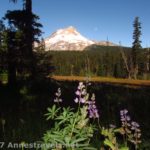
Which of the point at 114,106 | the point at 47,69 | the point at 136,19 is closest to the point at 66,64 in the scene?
the point at 136,19

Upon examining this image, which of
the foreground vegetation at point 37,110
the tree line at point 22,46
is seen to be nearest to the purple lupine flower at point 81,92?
the foreground vegetation at point 37,110

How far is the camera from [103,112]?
34.9 feet

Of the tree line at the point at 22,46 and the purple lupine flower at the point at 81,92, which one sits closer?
the purple lupine flower at the point at 81,92

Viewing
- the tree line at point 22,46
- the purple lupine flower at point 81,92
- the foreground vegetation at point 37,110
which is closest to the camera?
the purple lupine flower at point 81,92

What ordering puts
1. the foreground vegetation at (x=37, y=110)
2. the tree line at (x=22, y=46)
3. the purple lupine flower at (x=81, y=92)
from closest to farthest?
the purple lupine flower at (x=81, y=92) < the foreground vegetation at (x=37, y=110) < the tree line at (x=22, y=46)

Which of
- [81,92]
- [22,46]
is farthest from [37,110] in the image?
[22,46]

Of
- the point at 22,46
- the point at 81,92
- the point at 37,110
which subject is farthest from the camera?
the point at 22,46

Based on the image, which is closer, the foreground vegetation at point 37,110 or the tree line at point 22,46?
the foreground vegetation at point 37,110

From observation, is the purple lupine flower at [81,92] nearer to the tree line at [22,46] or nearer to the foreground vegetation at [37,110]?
the foreground vegetation at [37,110]

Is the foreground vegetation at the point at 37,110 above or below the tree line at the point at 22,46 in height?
below

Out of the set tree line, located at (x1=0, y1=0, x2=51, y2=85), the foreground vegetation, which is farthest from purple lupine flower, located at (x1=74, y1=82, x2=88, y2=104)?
tree line, located at (x1=0, y1=0, x2=51, y2=85)

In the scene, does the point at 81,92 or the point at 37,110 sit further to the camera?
the point at 37,110

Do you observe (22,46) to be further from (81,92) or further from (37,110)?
(81,92)

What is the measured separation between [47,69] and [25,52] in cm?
327
